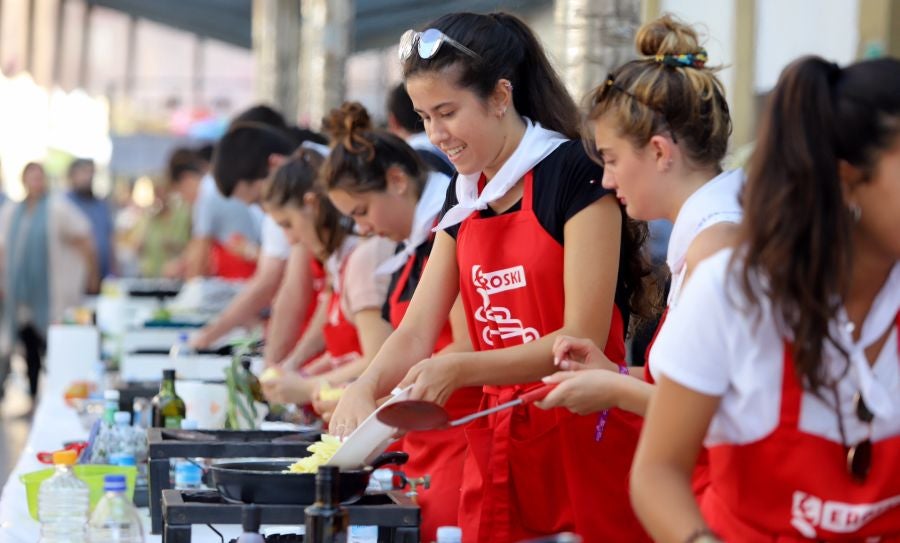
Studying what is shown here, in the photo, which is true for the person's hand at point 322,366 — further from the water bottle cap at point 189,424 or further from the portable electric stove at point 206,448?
the portable electric stove at point 206,448

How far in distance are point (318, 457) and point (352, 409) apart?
0.84ft

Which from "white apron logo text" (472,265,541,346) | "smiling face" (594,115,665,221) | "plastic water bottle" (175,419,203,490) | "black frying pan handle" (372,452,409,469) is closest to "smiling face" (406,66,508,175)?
"white apron logo text" (472,265,541,346)

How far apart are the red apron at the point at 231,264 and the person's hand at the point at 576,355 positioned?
6204mm

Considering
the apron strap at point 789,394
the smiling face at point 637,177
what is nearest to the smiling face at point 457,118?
the smiling face at point 637,177

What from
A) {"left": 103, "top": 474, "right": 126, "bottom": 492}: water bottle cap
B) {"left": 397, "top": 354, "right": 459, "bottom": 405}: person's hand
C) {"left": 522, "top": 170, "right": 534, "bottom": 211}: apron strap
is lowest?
{"left": 103, "top": 474, "right": 126, "bottom": 492}: water bottle cap

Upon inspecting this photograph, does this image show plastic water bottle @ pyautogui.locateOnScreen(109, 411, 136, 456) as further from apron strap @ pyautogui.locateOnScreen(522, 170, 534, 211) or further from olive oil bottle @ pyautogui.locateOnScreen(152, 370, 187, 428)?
apron strap @ pyautogui.locateOnScreen(522, 170, 534, 211)

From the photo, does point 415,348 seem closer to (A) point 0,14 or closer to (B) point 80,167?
(B) point 80,167

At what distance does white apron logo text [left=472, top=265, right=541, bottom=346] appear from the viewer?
2.72 metres

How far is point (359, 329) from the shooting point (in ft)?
12.7

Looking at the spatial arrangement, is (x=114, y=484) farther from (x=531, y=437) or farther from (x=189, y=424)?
(x=531, y=437)

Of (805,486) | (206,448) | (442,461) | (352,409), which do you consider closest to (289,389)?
(442,461)

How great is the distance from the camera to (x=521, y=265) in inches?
106

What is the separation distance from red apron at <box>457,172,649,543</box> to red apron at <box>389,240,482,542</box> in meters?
0.30

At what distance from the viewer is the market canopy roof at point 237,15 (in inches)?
674
